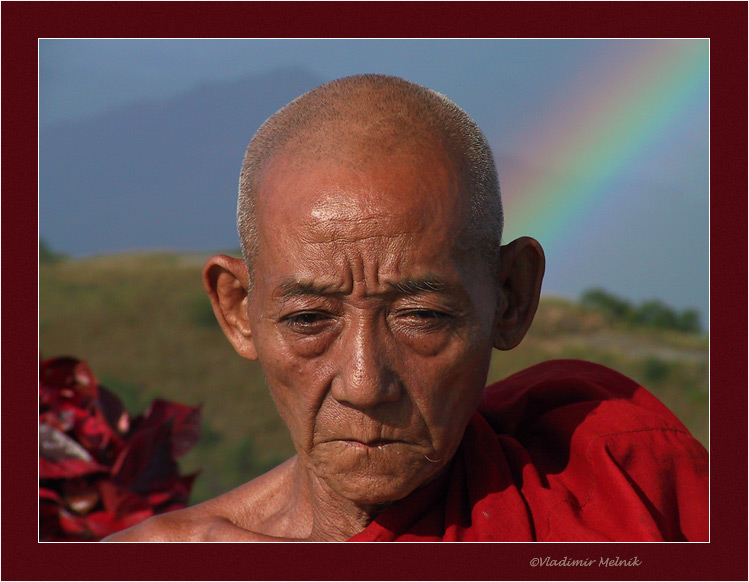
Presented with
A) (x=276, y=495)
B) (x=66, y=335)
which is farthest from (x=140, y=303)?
(x=276, y=495)

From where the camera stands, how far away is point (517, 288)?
2.62 metres

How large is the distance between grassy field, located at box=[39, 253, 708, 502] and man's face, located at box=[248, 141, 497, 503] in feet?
28.2

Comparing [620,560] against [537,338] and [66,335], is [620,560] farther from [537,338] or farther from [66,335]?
[66,335]

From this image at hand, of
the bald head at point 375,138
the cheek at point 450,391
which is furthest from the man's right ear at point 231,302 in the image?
the cheek at point 450,391

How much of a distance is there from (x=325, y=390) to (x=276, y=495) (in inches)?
34.8

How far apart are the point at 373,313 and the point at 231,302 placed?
0.64 meters

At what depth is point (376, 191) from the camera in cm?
225

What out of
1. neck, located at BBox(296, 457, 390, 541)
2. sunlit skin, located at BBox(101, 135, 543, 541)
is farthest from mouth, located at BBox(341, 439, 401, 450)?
neck, located at BBox(296, 457, 390, 541)

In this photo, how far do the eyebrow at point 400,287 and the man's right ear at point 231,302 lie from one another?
1.27 feet

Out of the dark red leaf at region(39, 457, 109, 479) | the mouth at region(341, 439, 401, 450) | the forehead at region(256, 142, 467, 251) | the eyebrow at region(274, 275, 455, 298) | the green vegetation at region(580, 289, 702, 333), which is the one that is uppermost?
the green vegetation at region(580, 289, 702, 333)

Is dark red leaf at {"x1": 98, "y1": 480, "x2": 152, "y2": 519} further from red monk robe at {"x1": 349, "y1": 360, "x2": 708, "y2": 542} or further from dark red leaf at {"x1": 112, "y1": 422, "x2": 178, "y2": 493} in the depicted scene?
red monk robe at {"x1": 349, "y1": 360, "x2": 708, "y2": 542}

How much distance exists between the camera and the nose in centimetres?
221

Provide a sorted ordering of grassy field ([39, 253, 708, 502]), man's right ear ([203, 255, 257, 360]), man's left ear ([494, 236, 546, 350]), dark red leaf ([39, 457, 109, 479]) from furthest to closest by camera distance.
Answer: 1. grassy field ([39, 253, 708, 502])
2. dark red leaf ([39, 457, 109, 479])
3. man's right ear ([203, 255, 257, 360])
4. man's left ear ([494, 236, 546, 350])

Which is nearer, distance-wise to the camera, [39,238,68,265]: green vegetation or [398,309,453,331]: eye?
[398,309,453,331]: eye
